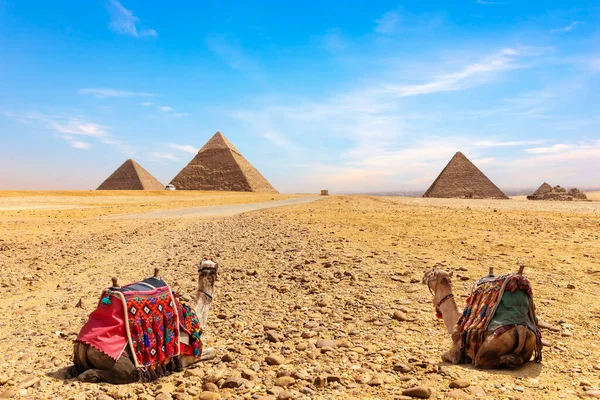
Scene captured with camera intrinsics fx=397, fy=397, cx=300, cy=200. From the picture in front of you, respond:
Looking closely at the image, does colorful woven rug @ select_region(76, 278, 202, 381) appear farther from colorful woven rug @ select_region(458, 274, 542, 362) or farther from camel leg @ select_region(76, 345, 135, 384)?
colorful woven rug @ select_region(458, 274, 542, 362)

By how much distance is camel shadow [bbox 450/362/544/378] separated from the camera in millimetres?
3000

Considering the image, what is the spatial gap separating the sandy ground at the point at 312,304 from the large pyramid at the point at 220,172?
93.5 metres

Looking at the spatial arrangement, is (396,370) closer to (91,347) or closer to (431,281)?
(431,281)

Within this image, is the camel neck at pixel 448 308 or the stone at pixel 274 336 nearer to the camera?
the camel neck at pixel 448 308

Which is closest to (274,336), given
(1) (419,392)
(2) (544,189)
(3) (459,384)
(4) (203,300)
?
(4) (203,300)

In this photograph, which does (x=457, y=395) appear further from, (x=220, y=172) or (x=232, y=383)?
(x=220, y=172)

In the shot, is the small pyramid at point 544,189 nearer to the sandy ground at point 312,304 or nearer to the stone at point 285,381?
the sandy ground at point 312,304

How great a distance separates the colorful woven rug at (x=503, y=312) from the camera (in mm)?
3064

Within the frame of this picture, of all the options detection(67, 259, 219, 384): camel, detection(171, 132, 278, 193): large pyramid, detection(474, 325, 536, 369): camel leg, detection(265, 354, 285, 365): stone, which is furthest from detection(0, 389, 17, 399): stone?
detection(171, 132, 278, 193): large pyramid

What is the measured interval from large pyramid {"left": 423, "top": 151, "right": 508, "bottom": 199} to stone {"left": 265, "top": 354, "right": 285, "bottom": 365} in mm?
81930

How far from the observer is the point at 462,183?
8238cm

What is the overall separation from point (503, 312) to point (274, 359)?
6.16 feet

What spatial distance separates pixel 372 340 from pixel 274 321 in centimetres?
113

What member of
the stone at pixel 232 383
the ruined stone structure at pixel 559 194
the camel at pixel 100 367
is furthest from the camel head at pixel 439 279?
the ruined stone structure at pixel 559 194
